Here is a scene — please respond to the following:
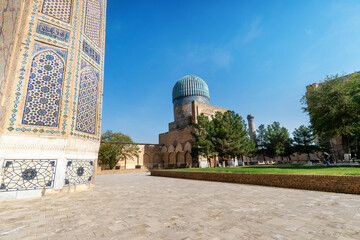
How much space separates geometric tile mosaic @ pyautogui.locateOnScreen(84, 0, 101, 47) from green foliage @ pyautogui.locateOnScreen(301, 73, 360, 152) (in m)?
13.4

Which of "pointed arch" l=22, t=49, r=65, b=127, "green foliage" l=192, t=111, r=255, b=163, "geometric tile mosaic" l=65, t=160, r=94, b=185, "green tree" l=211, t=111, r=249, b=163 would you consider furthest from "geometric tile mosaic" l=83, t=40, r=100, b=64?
"green tree" l=211, t=111, r=249, b=163

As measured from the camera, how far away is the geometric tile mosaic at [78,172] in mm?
5090

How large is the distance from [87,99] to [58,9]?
3.16 m

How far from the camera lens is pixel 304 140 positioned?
26.4 m

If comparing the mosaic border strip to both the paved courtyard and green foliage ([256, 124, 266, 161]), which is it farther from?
green foliage ([256, 124, 266, 161])

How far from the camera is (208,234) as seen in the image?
2.00 meters

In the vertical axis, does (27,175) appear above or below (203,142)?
below

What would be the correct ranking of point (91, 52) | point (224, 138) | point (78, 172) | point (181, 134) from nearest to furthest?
point (78, 172) → point (91, 52) → point (224, 138) → point (181, 134)

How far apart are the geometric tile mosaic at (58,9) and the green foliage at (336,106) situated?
46.7ft

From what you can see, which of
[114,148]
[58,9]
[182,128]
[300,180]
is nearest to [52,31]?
A: [58,9]

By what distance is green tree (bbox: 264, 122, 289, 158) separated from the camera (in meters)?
27.3

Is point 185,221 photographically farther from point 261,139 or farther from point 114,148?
point 261,139

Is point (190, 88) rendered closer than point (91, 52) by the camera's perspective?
No

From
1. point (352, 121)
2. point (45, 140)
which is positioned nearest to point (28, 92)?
point (45, 140)
